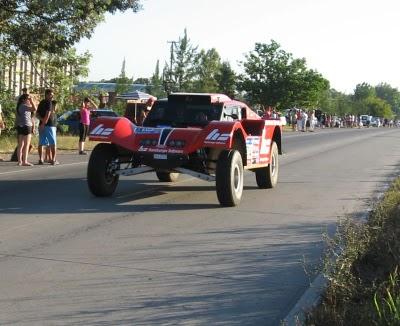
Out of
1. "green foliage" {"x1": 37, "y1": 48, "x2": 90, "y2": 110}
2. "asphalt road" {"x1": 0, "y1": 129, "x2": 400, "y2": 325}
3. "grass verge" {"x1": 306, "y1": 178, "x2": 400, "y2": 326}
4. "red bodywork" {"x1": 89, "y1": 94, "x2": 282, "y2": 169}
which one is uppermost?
"green foliage" {"x1": 37, "y1": 48, "x2": 90, "y2": 110}

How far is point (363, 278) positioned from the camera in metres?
5.86

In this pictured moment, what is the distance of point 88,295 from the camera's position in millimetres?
5449

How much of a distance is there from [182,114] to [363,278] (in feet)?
20.8

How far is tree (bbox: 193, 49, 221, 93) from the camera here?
213 feet

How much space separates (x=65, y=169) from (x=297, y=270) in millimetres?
10221

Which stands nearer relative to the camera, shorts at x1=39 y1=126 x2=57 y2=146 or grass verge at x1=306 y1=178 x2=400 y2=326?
grass verge at x1=306 y1=178 x2=400 y2=326

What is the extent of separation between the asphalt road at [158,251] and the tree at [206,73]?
5110cm

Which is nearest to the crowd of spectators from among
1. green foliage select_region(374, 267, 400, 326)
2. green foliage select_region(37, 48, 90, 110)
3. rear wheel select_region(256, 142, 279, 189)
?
green foliage select_region(37, 48, 90, 110)

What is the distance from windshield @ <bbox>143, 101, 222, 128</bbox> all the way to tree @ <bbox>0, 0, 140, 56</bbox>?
790 centimetres

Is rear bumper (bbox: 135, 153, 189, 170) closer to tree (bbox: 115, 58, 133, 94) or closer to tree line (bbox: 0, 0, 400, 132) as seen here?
tree line (bbox: 0, 0, 400, 132)

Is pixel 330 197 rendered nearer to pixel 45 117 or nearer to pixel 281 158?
pixel 45 117

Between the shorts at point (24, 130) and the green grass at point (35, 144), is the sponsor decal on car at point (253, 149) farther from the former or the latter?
the green grass at point (35, 144)

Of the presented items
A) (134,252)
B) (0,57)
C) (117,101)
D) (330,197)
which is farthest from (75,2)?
(117,101)

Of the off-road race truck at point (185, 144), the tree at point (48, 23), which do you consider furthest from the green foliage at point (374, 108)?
the off-road race truck at point (185, 144)
